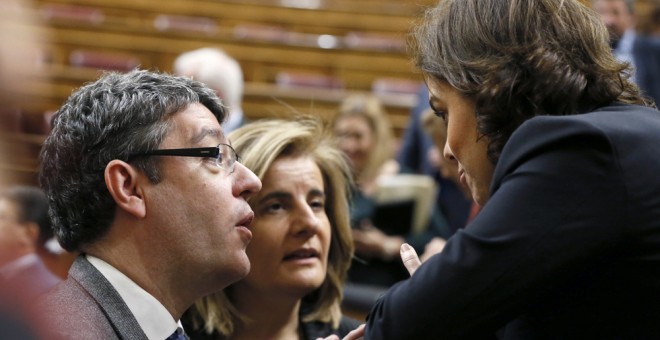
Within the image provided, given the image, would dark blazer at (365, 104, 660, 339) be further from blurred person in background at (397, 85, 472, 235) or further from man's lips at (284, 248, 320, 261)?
blurred person in background at (397, 85, 472, 235)

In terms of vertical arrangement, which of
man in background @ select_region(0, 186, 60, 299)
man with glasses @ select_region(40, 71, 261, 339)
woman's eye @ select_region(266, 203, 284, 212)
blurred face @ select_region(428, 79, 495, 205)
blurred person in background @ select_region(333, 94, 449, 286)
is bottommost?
blurred person in background @ select_region(333, 94, 449, 286)

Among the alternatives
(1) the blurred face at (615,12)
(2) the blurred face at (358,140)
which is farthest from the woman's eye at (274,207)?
(1) the blurred face at (615,12)

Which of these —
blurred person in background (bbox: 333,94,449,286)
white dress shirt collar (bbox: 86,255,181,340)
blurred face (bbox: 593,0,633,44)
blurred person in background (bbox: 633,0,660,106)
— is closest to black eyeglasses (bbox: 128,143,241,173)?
white dress shirt collar (bbox: 86,255,181,340)

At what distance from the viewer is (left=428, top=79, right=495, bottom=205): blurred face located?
169 cm

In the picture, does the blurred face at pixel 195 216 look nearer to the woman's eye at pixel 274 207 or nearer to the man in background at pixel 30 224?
the woman's eye at pixel 274 207

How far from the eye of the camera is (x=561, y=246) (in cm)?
148

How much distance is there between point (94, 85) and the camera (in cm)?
203

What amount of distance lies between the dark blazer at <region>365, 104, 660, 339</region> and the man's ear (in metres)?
0.61

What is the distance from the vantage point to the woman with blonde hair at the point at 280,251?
7.75ft

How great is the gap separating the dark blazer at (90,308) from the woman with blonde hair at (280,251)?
515 mm

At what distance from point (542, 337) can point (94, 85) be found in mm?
1017

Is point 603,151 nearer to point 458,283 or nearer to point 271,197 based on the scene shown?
point 458,283

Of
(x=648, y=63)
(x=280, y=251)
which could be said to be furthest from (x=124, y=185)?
(x=648, y=63)

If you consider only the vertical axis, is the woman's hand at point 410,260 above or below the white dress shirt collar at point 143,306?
above
